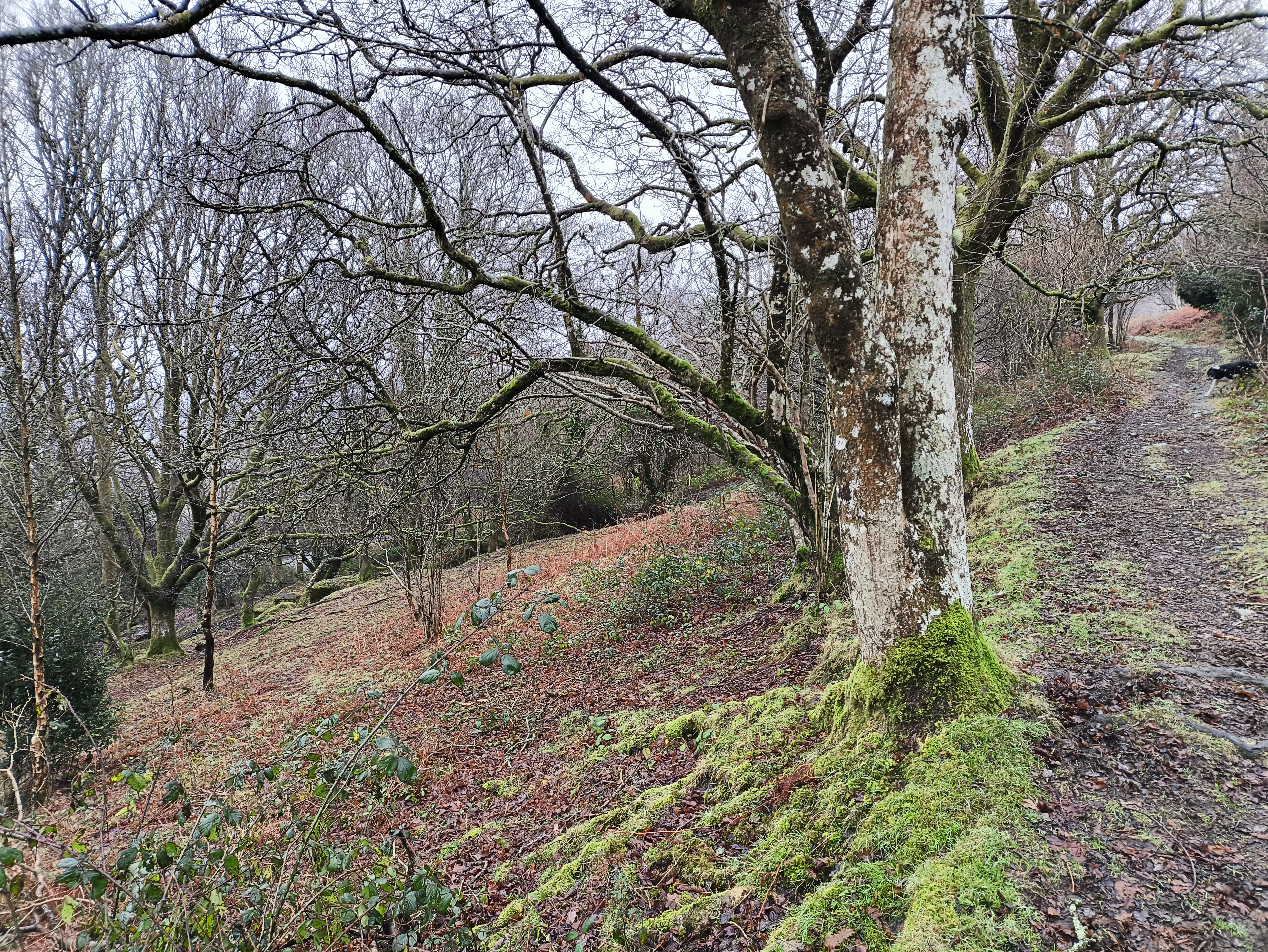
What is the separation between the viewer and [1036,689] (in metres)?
3.05

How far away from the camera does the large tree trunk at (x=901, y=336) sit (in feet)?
9.07

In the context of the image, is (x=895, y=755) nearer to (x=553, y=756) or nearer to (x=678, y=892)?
(x=678, y=892)

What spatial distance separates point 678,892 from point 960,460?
239cm

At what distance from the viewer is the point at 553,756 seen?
16.6ft

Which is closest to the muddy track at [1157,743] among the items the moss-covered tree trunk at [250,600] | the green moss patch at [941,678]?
the green moss patch at [941,678]

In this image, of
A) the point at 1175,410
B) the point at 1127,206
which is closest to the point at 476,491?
the point at 1127,206

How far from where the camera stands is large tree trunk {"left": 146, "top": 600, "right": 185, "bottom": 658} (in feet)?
45.0

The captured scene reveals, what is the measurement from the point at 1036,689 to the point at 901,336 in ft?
6.24

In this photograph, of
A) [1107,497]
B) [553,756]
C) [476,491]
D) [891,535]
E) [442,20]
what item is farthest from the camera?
[476,491]

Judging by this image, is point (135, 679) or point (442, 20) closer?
point (442, 20)

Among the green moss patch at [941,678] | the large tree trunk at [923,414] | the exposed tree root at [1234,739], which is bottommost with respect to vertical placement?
the exposed tree root at [1234,739]

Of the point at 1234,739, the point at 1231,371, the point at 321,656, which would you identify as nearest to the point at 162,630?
the point at 321,656

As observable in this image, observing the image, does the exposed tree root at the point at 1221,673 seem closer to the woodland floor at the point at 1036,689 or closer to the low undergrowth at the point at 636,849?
the woodland floor at the point at 1036,689

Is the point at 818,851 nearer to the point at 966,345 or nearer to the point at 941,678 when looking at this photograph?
the point at 941,678
